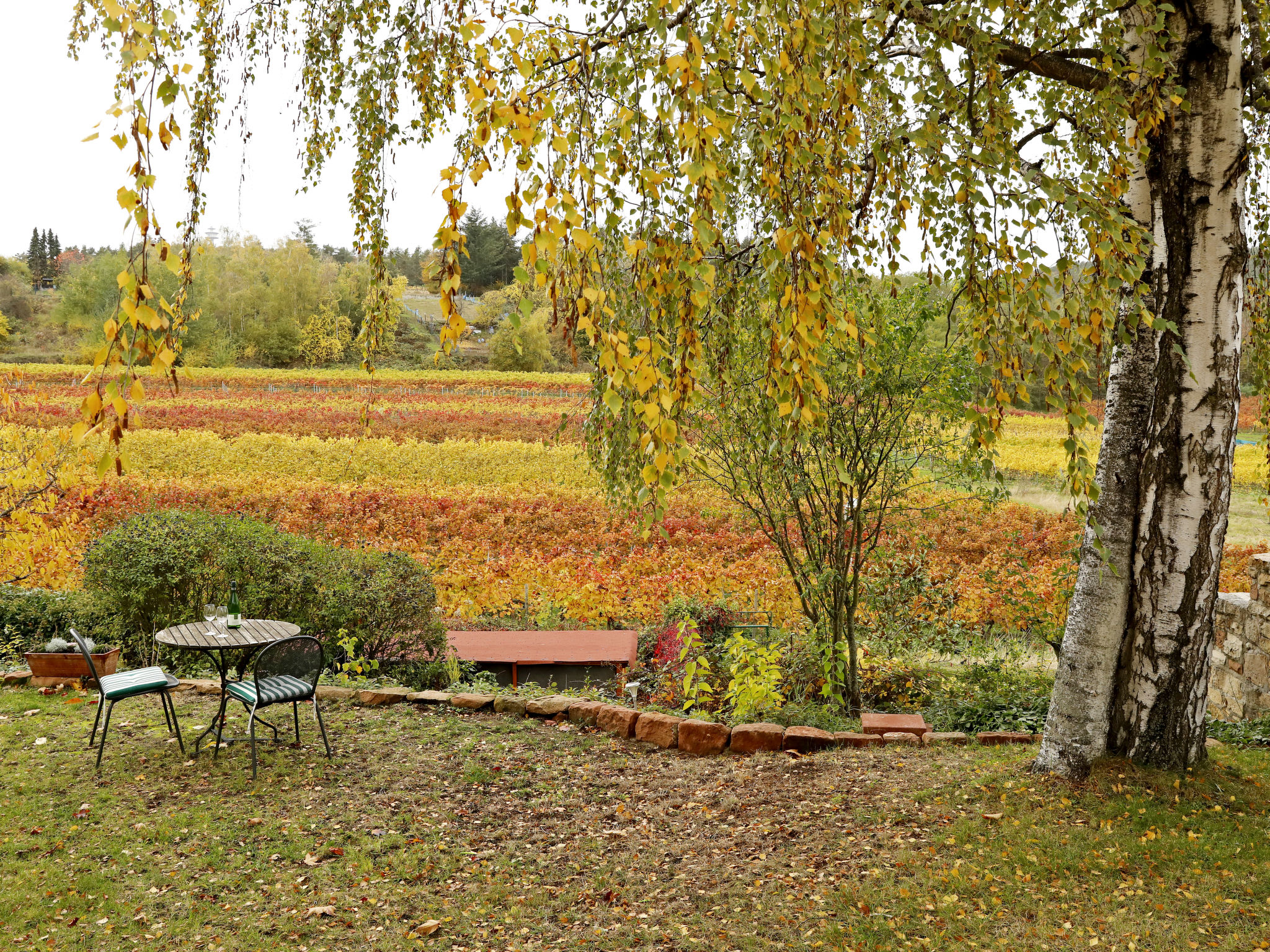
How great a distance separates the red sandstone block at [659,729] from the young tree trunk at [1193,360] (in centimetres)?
242

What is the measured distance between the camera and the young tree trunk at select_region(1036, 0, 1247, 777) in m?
3.20

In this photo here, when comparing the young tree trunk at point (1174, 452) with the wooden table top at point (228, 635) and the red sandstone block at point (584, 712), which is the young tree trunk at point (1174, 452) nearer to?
the red sandstone block at point (584, 712)

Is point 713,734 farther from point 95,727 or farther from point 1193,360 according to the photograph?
point 95,727

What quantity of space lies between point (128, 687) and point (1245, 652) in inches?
258

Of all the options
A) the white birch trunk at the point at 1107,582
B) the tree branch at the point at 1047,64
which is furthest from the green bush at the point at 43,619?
the tree branch at the point at 1047,64

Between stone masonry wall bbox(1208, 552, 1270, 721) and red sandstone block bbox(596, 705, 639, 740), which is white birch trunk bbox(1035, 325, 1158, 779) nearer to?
stone masonry wall bbox(1208, 552, 1270, 721)

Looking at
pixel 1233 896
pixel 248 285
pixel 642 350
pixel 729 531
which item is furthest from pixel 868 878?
pixel 248 285

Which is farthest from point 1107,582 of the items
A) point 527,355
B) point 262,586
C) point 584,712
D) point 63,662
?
point 527,355

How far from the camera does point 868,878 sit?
3.01m

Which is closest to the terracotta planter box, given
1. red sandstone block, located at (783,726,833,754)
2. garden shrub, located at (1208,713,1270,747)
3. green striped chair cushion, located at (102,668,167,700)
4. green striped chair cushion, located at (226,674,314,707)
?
green striped chair cushion, located at (102,668,167,700)

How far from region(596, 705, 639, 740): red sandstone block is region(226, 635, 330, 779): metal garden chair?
1574mm

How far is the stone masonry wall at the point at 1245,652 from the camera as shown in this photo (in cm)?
508

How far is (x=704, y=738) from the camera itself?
4719mm

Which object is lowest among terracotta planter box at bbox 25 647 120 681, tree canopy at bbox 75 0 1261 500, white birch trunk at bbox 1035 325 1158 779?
terracotta planter box at bbox 25 647 120 681
